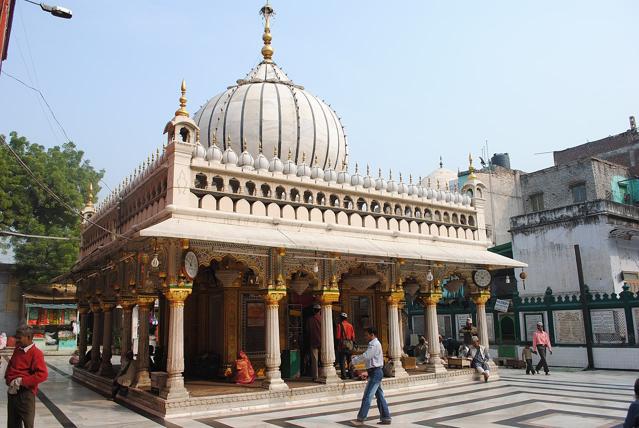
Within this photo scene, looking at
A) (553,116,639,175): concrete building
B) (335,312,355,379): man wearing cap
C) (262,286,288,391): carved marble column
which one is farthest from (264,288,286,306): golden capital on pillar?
(553,116,639,175): concrete building

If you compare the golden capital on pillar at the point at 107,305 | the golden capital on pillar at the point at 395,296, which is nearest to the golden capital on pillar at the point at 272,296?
the golden capital on pillar at the point at 395,296

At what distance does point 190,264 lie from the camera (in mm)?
8992

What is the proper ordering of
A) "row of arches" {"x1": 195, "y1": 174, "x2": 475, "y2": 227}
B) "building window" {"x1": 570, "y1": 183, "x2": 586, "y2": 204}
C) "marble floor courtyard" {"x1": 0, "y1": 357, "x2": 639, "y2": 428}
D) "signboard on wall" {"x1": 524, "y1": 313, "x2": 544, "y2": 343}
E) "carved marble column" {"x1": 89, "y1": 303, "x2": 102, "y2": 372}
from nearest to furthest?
1. "marble floor courtyard" {"x1": 0, "y1": 357, "x2": 639, "y2": 428}
2. "row of arches" {"x1": 195, "y1": 174, "x2": 475, "y2": 227}
3. "carved marble column" {"x1": 89, "y1": 303, "x2": 102, "y2": 372}
4. "signboard on wall" {"x1": 524, "y1": 313, "x2": 544, "y2": 343}
5. "building window" {"x1": 570, "y1": 183, "x2": 586, "y2": 204}

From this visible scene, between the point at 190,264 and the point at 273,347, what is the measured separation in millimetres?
2214

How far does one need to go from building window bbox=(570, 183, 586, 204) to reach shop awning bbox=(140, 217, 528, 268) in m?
14.6

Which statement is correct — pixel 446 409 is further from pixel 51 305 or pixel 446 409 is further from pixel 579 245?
pixel 51 305

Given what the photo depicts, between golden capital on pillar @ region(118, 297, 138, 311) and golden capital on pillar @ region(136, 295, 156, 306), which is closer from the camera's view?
golden capital on pillar @ region(136, 295, 156, 306)

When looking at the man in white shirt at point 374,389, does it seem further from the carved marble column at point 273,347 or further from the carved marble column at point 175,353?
the carved marble column at point 175,353

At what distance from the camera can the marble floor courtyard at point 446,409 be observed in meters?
7.96

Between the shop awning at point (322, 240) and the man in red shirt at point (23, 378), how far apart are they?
7.37 ft

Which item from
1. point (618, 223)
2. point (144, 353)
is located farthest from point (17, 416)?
point (618, 223)

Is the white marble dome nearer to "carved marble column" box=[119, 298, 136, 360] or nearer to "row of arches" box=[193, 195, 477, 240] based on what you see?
"row of arches" box=[193, 195, 477, 240]

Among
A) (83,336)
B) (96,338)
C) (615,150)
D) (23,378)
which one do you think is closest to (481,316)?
(23,378)

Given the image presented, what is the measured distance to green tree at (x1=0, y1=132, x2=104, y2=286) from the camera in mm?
27328
